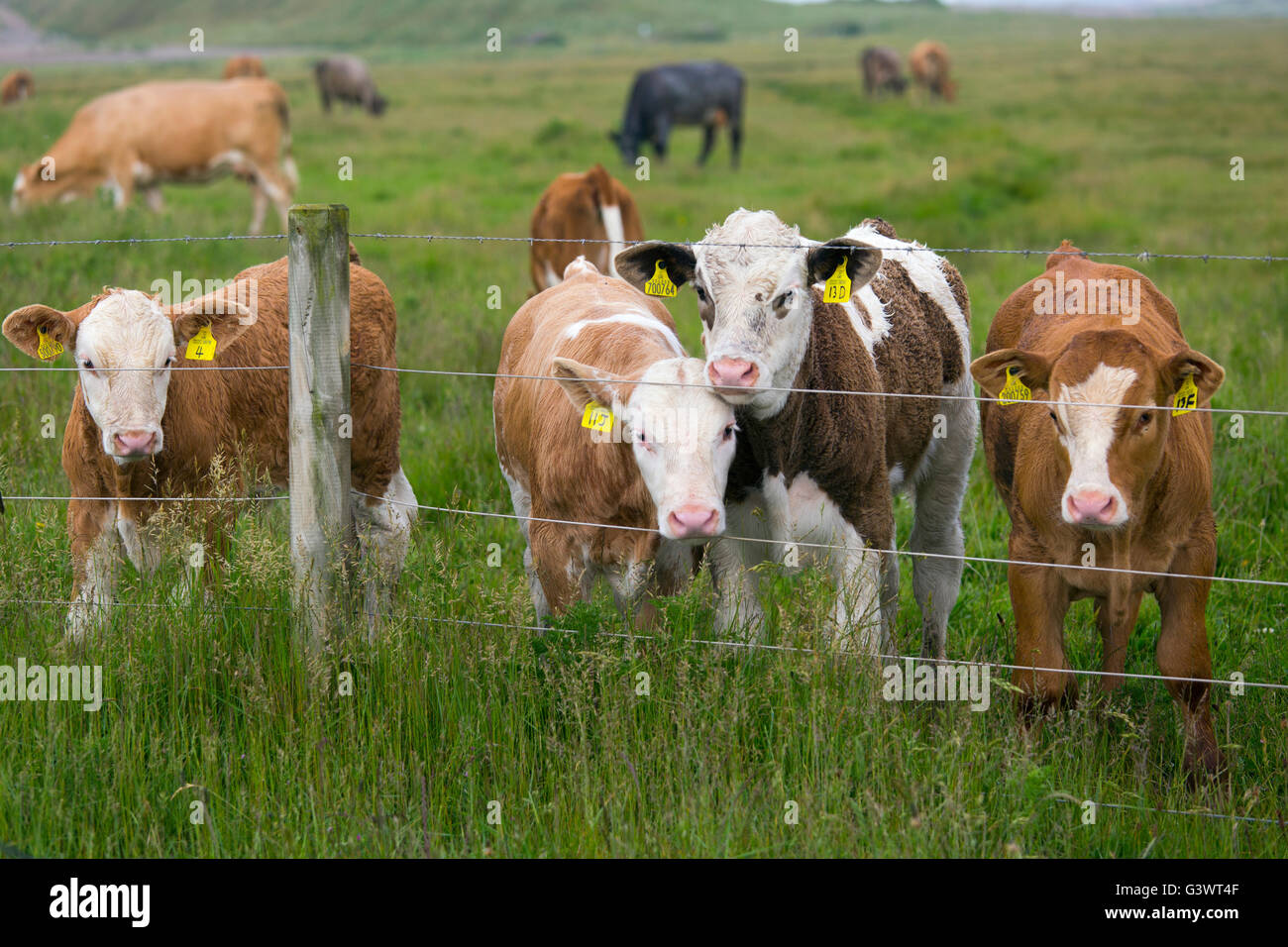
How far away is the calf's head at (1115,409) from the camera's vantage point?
371 cm

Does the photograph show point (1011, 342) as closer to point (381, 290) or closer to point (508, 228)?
point (381, 290)

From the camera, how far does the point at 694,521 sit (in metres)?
3.78

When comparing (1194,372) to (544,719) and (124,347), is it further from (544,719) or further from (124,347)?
(124,347)

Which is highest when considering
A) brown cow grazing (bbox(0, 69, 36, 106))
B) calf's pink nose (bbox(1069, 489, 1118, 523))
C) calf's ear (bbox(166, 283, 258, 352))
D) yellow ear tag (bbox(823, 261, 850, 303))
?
brown cow grazing (bbox(0, 69, 36, 106))

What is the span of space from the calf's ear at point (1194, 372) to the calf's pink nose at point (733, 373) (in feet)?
4.11

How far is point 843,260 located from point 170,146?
15.1 m

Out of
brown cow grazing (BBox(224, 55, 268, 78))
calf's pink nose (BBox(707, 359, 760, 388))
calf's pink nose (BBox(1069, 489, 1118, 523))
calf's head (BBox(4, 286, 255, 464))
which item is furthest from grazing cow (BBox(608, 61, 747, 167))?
calf's pink nose (BBox(1069, 489, 1118, 523))

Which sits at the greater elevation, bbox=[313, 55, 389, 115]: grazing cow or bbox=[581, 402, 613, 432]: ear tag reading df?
bbox=[313, 55, 389, 115]: grazing cow

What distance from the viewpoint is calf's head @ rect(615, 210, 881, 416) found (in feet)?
13.1

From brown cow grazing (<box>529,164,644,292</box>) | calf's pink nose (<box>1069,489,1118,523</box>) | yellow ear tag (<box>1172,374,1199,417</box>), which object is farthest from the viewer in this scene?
brown cow grazing (<box>529,164,644,292</box>)

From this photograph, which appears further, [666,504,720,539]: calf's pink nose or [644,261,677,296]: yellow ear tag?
[644,261,677,296]: yellow ear tag

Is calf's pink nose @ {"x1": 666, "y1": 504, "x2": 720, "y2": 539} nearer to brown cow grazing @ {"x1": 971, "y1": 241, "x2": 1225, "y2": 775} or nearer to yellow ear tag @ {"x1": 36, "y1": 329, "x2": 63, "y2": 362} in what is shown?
brown cow grazing @ {"x1": 971, "y1": 241, "x2": 1225, "y2": 775}

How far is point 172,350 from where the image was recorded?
4715 mm

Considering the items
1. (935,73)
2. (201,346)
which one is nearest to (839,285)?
(201,346)
